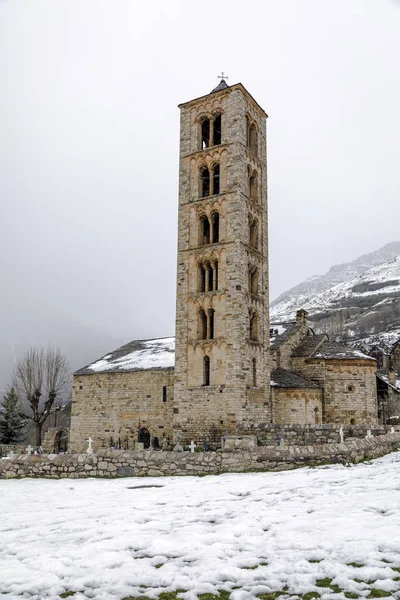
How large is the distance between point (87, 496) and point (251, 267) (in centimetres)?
2128

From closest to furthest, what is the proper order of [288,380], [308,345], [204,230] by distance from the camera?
[288,380] < [204,230] < [308,345]

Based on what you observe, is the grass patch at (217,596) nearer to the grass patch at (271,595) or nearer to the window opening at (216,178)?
the grass patch at (271,595)

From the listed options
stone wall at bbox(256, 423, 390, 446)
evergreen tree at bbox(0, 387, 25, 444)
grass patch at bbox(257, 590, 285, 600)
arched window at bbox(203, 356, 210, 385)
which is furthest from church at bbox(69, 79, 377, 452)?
grass patch at bbox(257, 590, 285, 600)

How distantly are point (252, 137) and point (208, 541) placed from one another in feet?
99.6

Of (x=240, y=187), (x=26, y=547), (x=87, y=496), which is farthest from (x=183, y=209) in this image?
(x=26, y=547)

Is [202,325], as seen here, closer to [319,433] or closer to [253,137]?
[319,433]

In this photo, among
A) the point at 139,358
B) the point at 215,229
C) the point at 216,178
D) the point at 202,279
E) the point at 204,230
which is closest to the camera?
the point at 202,279

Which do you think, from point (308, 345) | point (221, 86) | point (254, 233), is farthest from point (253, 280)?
point (221, 86)

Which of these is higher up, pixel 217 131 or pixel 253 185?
pixel 217 131

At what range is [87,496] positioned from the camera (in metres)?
11.1

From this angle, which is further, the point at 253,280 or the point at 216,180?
the point at 216,180

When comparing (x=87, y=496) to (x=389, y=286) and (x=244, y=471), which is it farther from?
(x=389, y=286)

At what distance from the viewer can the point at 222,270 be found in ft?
95.2

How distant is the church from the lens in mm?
27703
